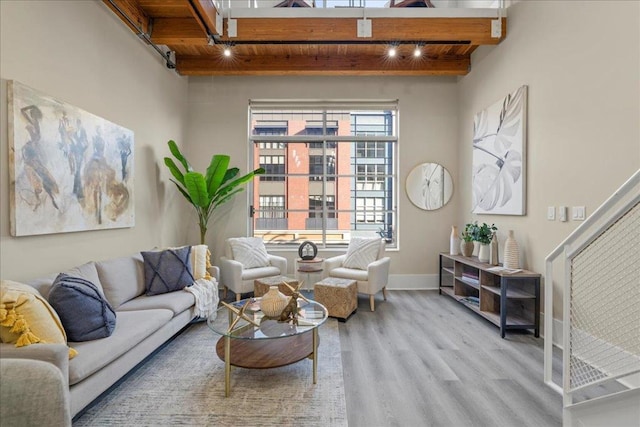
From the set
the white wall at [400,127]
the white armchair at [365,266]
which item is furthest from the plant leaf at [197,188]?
the white armchair at [365,266]

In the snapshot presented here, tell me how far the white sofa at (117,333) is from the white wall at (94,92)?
0.87 feet

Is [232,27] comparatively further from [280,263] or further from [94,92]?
[280,263]

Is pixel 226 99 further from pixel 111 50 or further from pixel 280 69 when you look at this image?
pixel 111 50

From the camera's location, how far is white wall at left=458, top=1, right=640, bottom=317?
2.38 meters

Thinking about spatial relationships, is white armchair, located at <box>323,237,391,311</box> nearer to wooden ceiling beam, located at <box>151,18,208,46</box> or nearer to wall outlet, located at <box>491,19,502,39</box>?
wall outlet, located at <box>491,19,502,39</box>

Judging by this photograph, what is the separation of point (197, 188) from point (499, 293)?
3.83 metres

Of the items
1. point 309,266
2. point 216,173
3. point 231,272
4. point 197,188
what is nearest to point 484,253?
point 309,266

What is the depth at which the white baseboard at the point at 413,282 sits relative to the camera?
505 cm

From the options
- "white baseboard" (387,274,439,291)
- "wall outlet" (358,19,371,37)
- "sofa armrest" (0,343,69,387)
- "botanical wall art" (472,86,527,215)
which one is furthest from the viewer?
"white baseboard" (387,274,439,291)

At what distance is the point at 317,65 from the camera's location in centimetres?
475

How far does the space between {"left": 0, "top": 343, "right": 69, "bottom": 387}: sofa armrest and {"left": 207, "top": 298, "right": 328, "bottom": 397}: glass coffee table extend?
2.93 ft

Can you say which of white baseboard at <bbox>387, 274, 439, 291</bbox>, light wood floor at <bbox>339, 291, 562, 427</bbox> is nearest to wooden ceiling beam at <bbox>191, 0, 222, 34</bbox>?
light wood floor at <bbox>339, 291, 562, 427</bbox>

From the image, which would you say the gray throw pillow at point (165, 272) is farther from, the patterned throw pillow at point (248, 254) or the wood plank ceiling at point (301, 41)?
the wood plank ceiling at point (301, 41)

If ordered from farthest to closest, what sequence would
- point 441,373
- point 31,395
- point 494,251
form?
1. point 494,251
2. point 441,373
3. point 31,395
